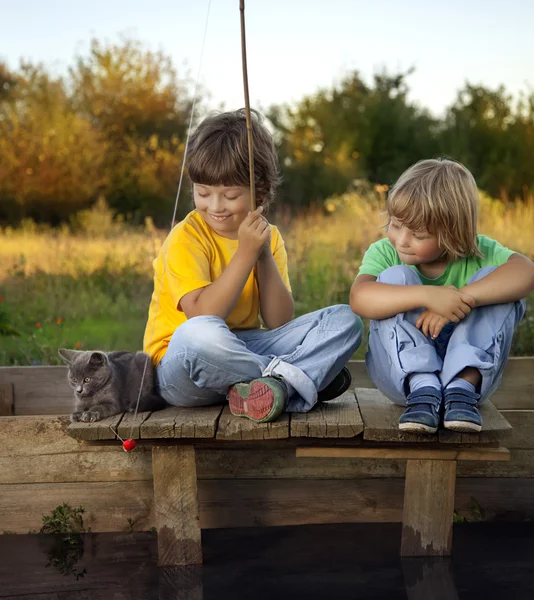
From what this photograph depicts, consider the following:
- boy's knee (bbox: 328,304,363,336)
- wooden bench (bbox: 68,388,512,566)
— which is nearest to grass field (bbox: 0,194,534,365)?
boy's knee (bbox: 328,304,363,336)

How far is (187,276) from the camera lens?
2807 mm

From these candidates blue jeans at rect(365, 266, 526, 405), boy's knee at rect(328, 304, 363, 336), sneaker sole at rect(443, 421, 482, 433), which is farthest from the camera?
boy's knee at rect(328, 304, 363, 336)

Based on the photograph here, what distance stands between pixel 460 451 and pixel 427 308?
17.3 inches

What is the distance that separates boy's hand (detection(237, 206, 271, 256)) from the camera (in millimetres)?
2676

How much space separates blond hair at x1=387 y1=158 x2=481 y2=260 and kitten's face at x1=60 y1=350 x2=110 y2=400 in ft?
3.45

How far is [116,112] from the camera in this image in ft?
50.1

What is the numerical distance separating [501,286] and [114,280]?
16.4ft

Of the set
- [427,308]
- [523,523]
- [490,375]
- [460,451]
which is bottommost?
[523,523]

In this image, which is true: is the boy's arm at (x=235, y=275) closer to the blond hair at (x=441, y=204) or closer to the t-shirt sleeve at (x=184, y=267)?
the t-shirt sleeve at (x=184, y=267)

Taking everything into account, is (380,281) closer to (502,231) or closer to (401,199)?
(401,199)

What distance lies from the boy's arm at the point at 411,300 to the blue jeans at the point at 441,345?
4 cm

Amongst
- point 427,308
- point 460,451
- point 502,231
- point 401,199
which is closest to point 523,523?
point 460,451

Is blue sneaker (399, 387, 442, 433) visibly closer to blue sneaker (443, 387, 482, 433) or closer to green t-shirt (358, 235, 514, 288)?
blue sneaker (443, 387, 482, 433)

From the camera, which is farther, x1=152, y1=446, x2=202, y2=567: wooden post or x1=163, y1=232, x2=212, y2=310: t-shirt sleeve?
x1=163, y1=232, x2=212, y2=310: t-shirt sleeve
